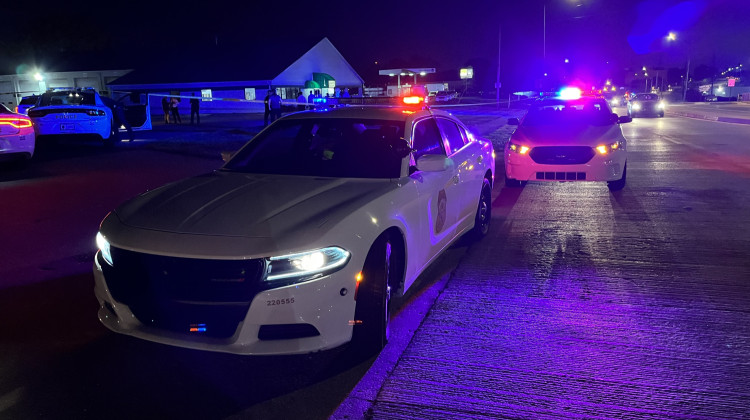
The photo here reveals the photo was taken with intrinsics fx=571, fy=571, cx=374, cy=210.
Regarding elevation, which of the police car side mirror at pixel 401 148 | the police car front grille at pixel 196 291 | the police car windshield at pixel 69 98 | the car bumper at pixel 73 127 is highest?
the police car windshield at pixel 69 98

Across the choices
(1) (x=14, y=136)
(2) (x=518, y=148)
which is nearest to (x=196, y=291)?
(2) (x=518, y=148)

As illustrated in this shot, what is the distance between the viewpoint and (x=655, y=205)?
8594mm

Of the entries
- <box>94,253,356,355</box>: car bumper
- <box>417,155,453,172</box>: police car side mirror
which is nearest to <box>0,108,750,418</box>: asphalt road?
<box>94,253,356,355</box>: car bumper

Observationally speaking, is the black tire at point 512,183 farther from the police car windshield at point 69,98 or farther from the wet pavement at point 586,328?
the police car windshield at point 69,98

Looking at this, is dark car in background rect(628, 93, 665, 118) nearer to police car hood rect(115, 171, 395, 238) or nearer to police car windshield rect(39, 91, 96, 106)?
police car windshield rect(39, 91, 96, 106)

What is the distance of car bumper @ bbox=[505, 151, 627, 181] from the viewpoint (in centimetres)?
924

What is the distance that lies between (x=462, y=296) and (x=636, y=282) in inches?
64.9

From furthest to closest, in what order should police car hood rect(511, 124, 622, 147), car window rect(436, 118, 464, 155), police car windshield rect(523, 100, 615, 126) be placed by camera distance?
1. police car windshield rect(523, 100, 615, 126)
2. police car hood rect(511, 124, 622, 147)
3. car window rect(436, 118, 464, 155)

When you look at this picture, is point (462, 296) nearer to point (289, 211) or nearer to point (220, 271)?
point (289, 211)

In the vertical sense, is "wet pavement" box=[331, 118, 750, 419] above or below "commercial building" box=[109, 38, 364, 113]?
below

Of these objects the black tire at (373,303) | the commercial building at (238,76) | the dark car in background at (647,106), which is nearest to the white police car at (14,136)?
the black tire at (373,303)

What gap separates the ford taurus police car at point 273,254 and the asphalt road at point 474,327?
0.36 m

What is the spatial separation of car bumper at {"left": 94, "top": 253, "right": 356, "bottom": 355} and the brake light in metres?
9.45

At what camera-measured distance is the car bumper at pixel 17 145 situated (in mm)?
10969
